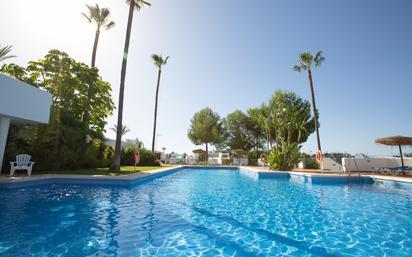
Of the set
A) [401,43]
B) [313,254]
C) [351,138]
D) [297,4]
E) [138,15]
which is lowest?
[313,254]

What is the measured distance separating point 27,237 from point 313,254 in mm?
4640

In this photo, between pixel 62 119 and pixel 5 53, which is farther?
pixel 62 119

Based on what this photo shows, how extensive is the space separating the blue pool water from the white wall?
3641 millimetres

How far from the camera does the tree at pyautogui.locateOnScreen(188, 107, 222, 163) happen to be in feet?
126

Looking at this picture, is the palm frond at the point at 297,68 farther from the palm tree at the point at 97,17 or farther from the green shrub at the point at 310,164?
the palm tree at the point at 97,17

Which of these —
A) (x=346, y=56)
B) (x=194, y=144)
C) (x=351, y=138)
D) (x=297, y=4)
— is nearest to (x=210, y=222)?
(x=297, y=4)

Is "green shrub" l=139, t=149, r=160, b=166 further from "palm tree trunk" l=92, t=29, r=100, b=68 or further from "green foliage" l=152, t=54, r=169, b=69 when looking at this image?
"green foliage" l=152, t=54, r=169, b=69

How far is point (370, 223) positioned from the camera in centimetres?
484

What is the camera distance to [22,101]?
9.40 metres

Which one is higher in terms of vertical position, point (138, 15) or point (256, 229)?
point (138, 15)

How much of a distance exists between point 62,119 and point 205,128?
26235mm

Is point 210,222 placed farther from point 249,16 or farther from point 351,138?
point 351,138

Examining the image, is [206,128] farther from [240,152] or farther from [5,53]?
[5,53]

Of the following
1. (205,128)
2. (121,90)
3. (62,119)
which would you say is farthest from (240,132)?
(62,119)
